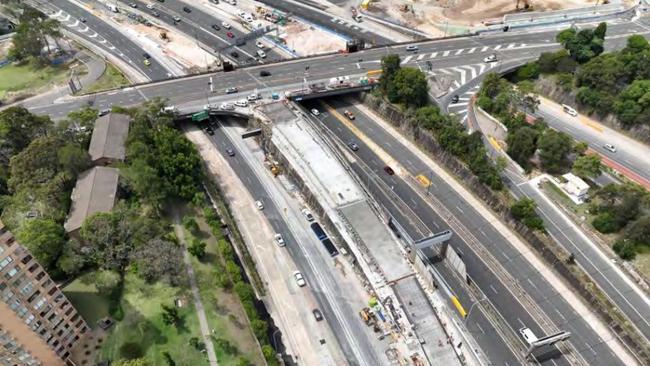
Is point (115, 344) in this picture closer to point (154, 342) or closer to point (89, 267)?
point (154, 342)

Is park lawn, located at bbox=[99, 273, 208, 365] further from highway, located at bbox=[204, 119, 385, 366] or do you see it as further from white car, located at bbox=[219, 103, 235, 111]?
white car, located at bbox=[219, 103, 235, 111]

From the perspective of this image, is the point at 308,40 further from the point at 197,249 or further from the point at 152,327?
the point at 152,327

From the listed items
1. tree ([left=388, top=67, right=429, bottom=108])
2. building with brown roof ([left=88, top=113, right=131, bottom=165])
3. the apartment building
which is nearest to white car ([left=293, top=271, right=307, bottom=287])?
the apartment building

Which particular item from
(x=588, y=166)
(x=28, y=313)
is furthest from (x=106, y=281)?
(x=588, y=166)

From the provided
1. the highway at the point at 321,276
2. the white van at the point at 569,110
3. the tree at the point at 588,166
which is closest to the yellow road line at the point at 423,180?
the highway at the point at 321,276

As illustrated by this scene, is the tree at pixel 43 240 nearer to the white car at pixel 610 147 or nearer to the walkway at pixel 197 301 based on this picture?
the walkway at pixel 197 301

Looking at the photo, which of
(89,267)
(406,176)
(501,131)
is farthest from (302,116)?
(89,267)

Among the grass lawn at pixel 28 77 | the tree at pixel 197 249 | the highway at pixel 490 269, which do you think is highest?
the grass lawn at pixel 28 77
